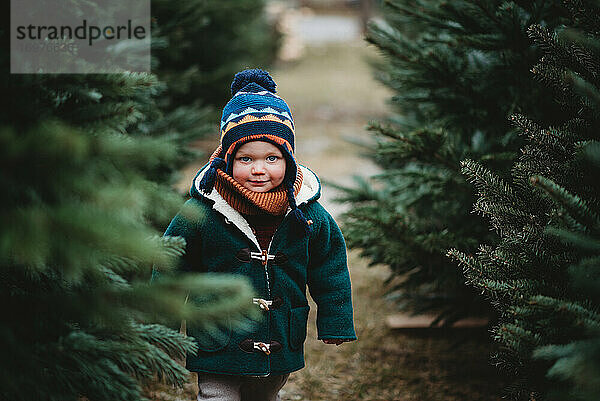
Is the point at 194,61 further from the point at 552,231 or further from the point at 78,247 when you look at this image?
the point at 78,247

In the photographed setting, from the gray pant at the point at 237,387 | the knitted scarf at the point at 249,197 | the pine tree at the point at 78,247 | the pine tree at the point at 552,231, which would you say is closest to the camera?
the pine tree at the point at 78,247

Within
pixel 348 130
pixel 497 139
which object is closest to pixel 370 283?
pixel 497 139

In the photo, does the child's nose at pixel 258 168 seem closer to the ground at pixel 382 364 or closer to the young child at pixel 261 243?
the young child at pixel 261 243

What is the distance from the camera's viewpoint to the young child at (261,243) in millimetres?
2541

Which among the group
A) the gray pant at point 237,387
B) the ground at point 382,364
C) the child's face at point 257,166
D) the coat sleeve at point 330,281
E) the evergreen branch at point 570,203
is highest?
the evergreen branch at point 570,203

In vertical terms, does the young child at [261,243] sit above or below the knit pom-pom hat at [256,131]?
below

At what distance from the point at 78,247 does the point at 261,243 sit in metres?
1.40

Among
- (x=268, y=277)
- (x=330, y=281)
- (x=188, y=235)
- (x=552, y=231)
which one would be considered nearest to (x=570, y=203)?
(x=552, y=231)

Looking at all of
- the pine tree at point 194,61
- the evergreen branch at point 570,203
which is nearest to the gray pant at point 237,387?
the pine tree at point 194,61

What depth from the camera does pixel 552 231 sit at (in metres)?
1.82

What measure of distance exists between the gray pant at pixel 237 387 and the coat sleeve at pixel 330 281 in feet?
1.14

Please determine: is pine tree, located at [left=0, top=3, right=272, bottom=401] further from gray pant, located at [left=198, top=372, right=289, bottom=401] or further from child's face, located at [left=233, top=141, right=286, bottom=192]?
gray pant, located at [left=198, top=372, right=289, bottom=401]

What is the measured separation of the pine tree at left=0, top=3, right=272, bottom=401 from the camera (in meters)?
1.26

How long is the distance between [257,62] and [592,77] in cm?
831
